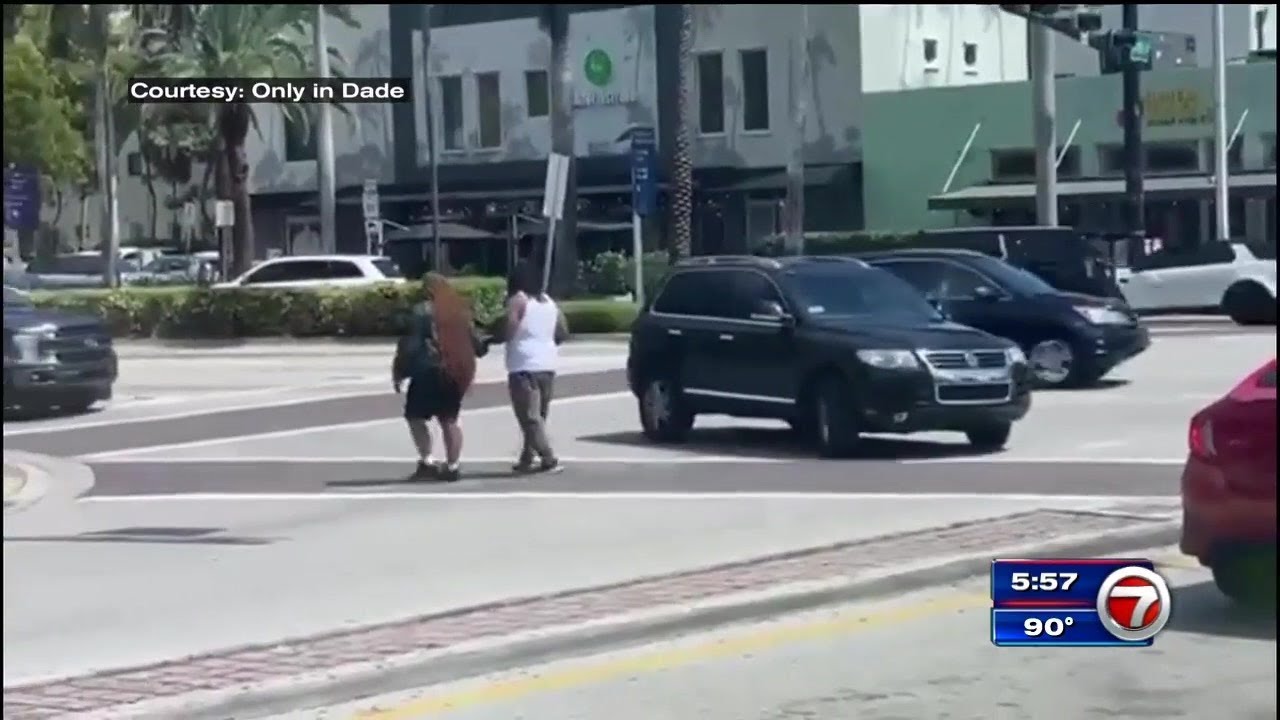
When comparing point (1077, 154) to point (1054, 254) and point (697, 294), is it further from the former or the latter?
point (697, 294)

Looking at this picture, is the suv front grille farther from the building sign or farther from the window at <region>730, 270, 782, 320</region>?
the building sign

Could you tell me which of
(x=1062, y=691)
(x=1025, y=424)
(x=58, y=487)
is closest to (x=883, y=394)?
(x=1025, y=424)

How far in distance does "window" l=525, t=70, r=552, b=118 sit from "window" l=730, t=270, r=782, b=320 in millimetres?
3220

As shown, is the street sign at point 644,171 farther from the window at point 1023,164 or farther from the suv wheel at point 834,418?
the window at point 1023,164

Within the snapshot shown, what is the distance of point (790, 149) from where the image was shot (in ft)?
39.3

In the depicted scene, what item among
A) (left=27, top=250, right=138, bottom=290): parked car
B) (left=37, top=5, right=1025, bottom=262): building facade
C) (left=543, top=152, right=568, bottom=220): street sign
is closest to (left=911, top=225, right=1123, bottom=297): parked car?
(left=37, top=5, right=1025, bottom=262): building facade

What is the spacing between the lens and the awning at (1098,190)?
18.2 metres

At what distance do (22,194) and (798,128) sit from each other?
4143 millimetres

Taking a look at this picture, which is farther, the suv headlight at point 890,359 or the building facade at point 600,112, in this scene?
the suv headlight at point 890,359

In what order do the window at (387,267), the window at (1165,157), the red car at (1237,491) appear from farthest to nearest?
1. the window at (1165,157)
2. the window at (387,267)
3. the red car at (1237,491)

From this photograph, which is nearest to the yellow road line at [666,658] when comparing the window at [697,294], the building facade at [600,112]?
the building facade at [600,112]

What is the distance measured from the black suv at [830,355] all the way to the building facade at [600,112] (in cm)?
249

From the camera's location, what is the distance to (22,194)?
10.0 m

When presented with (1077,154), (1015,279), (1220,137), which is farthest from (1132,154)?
(1220,137)
